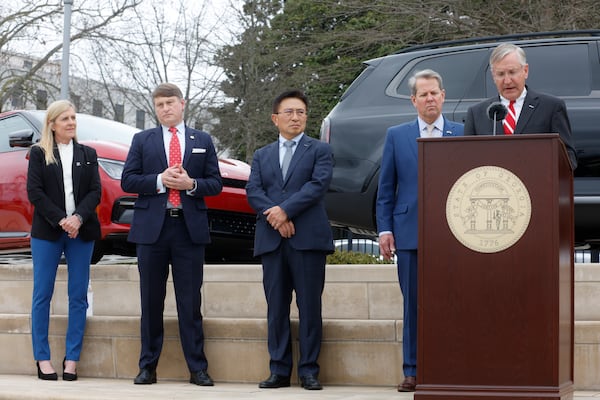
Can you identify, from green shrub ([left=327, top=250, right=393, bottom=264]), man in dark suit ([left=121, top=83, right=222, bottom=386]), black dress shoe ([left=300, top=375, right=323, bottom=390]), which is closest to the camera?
black dress shoe ([left=300, top=375, right=323, bottom=390])

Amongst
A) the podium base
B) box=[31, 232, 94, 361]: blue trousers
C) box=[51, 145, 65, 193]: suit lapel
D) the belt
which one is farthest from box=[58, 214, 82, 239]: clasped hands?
the podium base

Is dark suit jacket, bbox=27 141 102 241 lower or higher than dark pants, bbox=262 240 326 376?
higher

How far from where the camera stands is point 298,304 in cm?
736

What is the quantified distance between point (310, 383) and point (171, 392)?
3.01ft

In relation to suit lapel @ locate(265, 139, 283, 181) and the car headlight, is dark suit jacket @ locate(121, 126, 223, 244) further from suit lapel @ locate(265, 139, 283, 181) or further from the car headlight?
the car headlight

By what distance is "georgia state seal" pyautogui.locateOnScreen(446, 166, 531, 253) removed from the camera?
528 centimetres

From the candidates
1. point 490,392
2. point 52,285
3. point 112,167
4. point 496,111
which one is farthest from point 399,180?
point 112,167

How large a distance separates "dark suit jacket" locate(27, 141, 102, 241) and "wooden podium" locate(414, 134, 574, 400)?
3221 mm

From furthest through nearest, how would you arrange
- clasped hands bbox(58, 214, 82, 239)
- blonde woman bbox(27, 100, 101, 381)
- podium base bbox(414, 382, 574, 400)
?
blonde woman bbox(27, 100, 101, 381)
clasped hands bbox(58, 214, 82, 239)
podium base bbox(414, 382, 574, 400)

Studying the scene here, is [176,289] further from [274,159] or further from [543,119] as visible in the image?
[543,119]

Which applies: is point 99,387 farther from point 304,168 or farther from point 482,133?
point 482,133

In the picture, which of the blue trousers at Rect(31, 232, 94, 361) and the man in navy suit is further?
the blue trousers at Rect(31, 232, 94, 361)

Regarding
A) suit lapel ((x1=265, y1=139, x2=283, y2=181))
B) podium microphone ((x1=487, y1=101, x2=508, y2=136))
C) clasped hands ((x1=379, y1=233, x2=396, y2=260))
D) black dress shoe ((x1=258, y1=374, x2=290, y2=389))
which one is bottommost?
black dress shoe ((x1=258, y1=374, x2=290, y2=389))

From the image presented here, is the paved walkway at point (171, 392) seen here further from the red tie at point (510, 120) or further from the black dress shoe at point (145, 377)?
the red tie at point (510, 120)
